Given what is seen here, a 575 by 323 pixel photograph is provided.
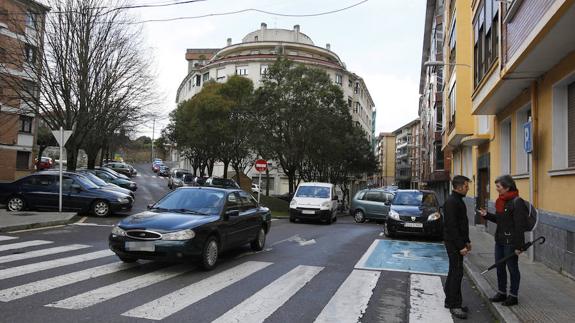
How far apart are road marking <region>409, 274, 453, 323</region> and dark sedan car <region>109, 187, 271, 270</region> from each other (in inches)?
135

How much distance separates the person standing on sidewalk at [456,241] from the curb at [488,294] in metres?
0.40

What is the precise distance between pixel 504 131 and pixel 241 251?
30.6 feet

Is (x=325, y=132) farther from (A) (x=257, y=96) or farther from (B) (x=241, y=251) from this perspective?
(B) (x=241, y=251)

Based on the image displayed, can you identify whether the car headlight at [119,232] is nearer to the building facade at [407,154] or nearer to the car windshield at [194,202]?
the car windshield at [194,202]

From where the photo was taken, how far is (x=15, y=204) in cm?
1666

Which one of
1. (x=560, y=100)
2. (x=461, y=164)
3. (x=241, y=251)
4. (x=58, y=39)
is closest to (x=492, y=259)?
(x=560, y=100)

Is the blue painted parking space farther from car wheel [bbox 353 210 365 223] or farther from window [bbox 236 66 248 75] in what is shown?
window [bbox 236 66 248 75]

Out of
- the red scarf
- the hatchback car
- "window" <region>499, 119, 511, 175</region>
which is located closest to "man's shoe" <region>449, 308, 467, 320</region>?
the red scarf

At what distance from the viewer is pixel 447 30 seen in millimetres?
28703

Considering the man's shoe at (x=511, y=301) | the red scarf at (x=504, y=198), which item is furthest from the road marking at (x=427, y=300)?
the red scarf at (x=504, y=198)

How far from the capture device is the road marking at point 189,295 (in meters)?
5.47

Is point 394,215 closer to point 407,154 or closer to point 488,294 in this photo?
point 488,294

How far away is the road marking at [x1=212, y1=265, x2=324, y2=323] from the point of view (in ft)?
17.8

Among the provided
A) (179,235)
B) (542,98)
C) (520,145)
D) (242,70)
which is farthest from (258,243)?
(242,70)
